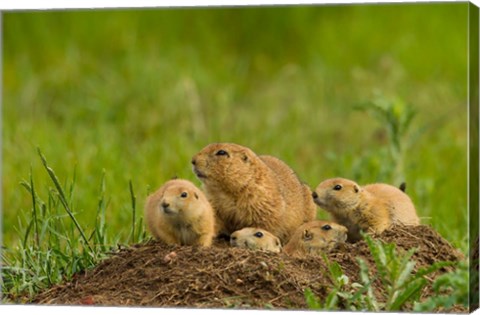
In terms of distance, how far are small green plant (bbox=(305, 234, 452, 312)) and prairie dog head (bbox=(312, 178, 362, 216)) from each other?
2.50 feet

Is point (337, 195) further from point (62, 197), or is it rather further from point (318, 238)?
point (62, 197)

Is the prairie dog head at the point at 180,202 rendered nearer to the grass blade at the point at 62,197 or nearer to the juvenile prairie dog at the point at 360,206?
the grass blade at the point at 62,197

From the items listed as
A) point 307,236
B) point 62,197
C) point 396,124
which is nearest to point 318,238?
point 307,236

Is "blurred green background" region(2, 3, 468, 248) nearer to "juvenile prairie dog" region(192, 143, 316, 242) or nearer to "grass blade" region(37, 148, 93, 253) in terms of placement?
"juvenile prairie dog" region(192, 143, 316, 242)

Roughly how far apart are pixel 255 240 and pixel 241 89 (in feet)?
21.6

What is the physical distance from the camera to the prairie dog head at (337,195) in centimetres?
696

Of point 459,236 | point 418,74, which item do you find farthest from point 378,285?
point 418,74

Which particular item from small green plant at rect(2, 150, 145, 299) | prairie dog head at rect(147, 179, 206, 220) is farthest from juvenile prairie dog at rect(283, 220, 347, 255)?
small green plant at rect(2, 150, 145, 299)

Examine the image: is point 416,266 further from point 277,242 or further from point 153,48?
point 153,48

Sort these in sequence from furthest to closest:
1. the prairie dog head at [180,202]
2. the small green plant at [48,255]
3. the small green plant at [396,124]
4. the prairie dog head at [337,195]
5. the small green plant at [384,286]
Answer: the small green plant at [396,124] → the prairie dog head at [337,195] → the small green plant at [48,255] → the prairie dog head at [180,202] → the small green plant at [384,286]

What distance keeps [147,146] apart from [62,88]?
2396mm

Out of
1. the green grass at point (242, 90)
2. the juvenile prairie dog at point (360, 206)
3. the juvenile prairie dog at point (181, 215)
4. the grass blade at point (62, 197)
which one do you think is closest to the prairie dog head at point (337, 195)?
the juvenile prairie dog at point (360, 206)

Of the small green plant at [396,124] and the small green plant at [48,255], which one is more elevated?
the small green plant at [396,124]

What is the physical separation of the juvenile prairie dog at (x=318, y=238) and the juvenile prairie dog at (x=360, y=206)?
7.0 inches
